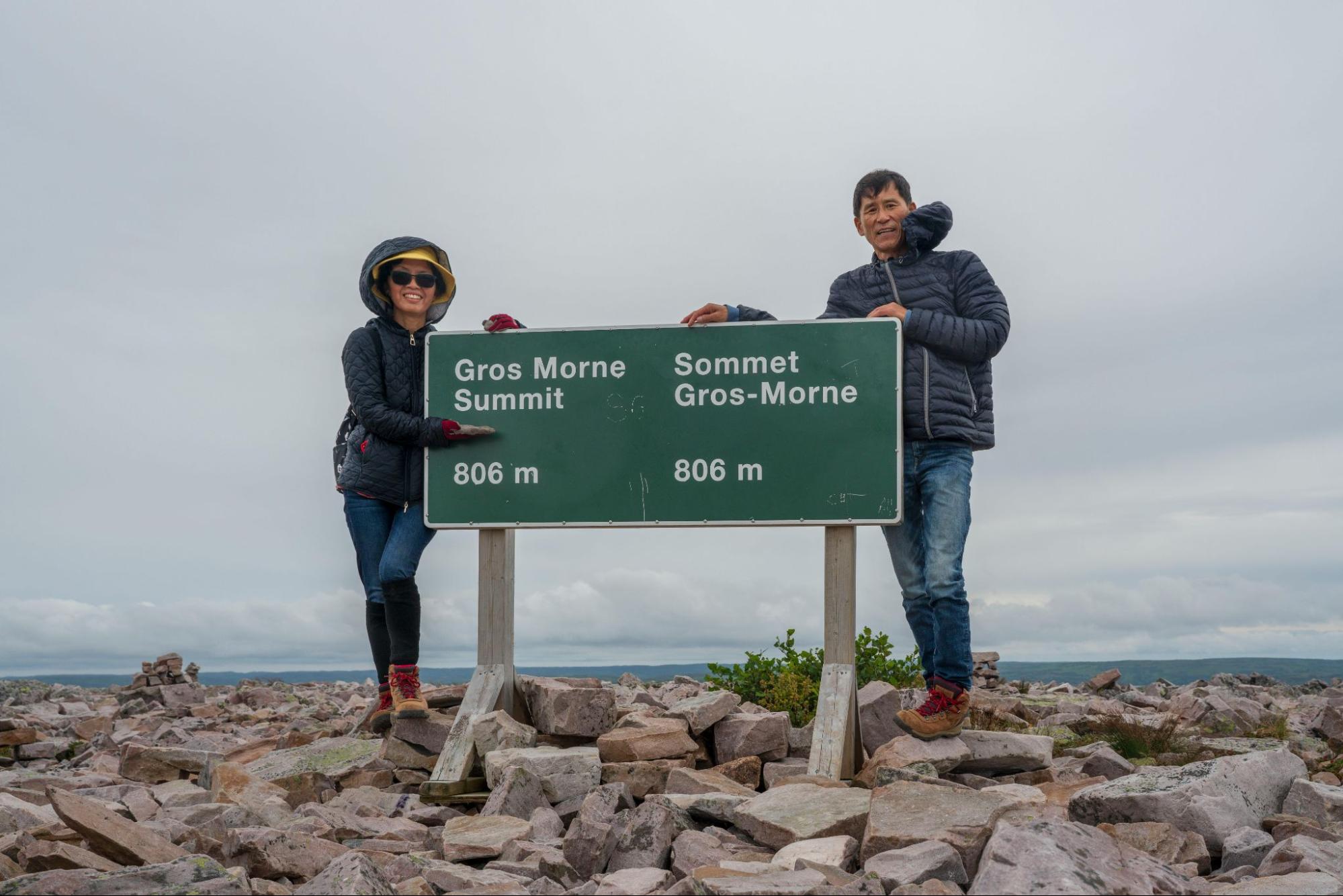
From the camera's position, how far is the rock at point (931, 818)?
465 centimetres

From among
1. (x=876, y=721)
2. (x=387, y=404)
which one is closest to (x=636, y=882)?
(x=876, y=721)

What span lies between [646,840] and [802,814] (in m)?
0.76

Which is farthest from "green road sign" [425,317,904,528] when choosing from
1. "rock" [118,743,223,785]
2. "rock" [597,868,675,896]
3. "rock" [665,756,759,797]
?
"rock" [597,868,675,896]

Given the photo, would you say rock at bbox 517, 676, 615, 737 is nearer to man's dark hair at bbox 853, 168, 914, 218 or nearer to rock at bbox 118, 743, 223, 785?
rock at bbox 118, 743, 223, 785

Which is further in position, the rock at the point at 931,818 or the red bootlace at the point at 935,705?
the red bootlace at the point at 935,705

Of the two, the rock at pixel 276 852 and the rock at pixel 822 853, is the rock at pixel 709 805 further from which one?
the rock at pixel 276 852

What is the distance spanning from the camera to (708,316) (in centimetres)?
733

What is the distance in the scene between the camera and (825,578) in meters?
7.19

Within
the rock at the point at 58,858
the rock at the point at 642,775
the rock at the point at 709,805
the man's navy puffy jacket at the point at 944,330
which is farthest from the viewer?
the man's navy puffy jacket at the point at 944,330

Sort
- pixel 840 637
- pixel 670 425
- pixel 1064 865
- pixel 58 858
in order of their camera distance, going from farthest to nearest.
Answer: pixel 670 425, pixel 840 637, pixel 58 858, pixel 1064 865

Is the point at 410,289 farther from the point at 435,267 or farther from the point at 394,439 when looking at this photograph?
the point at 394,439

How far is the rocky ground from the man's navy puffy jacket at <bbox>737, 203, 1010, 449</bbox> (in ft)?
6.16

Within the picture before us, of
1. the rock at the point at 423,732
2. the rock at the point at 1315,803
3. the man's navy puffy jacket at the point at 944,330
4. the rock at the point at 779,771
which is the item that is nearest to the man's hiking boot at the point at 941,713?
the rock at the point at 779,771

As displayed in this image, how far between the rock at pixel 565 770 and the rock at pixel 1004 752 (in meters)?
2.14
